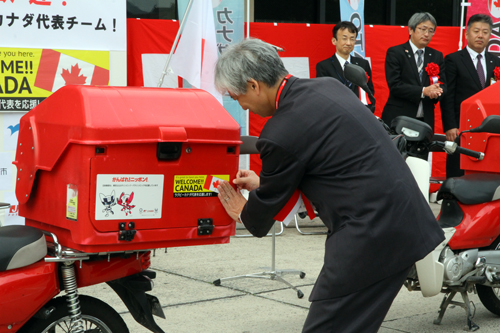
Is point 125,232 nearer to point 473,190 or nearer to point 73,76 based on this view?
point 473,190

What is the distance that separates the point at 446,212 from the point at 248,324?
60.8 inches

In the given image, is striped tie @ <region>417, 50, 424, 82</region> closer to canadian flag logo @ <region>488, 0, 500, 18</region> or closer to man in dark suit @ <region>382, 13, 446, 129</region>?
man in dark suit @ <region>382, 13, 446, 129</region>

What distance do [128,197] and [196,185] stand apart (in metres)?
0.32

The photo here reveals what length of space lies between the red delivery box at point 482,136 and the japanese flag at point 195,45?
262cm

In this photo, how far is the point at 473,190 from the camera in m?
4.22

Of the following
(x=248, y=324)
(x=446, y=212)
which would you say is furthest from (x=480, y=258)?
(x=248, y=324)

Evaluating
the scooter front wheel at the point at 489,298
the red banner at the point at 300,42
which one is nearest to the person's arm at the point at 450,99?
the red banner at the point at 300,42

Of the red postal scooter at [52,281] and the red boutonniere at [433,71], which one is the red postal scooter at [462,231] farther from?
the red boutonniere at [433,71]

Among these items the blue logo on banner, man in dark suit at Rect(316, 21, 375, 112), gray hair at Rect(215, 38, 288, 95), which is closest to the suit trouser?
gray hair at Rect(215, 38, 288, 95)

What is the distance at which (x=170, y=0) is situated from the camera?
8.09m

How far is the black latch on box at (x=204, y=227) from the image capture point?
110 inches

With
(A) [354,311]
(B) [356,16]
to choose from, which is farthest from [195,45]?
(A) [354,311]

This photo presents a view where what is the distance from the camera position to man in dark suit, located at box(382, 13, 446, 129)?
6715mm

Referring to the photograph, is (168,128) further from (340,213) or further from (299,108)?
(340,213)
